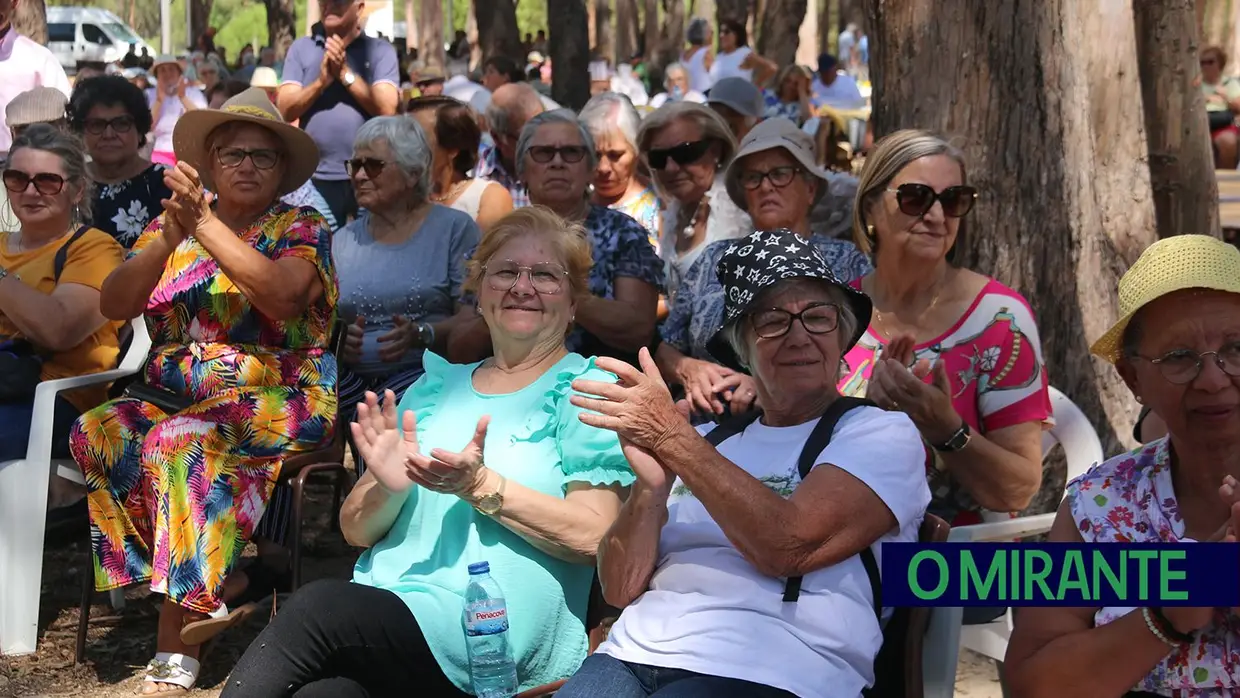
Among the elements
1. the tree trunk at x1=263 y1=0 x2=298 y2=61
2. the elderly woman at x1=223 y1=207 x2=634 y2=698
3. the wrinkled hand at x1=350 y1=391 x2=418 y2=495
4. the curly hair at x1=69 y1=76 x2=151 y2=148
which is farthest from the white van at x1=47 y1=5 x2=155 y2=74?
the wrinkled hand at x1=350 y1=391 x2=418 y2=495

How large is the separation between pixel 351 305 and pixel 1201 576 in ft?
11.9

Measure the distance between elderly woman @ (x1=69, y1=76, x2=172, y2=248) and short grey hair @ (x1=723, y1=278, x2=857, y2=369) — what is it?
11.6 feet

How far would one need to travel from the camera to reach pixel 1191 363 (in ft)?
8.07

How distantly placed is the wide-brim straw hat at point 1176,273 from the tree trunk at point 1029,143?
1981mm

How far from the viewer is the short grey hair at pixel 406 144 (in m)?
5.25

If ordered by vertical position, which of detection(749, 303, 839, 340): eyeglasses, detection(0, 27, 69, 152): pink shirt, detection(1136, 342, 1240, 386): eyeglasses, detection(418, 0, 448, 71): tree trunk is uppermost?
detection(418, 0, 448, 71): tree trunk

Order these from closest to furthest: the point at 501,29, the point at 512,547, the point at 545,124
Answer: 1. the point at 512,547
2. the point at 545,124
3. the point at 501,29

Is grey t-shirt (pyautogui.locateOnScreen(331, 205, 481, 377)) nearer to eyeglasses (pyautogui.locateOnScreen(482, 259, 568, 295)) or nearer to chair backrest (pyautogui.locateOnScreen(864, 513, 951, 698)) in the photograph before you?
eyeglasses (pyautogui.locateOnScreen(482, 259, 568, 295))

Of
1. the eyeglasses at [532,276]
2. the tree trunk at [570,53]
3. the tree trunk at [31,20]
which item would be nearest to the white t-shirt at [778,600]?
the eyeglasses at [532,276]

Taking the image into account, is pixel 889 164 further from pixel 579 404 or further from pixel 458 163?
pixel 458 163

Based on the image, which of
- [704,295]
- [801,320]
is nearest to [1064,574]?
[801,320]

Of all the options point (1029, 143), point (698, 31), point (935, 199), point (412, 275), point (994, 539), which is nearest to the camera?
point (994, 539)

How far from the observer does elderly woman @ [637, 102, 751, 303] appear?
201 inches

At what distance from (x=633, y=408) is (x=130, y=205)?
3.95 metres
